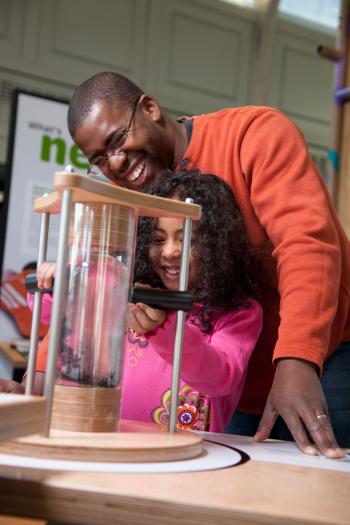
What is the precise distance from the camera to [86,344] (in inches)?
29.5

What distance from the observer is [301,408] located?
2.80 feet

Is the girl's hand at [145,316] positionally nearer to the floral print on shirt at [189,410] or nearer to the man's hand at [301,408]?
the man's hand at [301,408]

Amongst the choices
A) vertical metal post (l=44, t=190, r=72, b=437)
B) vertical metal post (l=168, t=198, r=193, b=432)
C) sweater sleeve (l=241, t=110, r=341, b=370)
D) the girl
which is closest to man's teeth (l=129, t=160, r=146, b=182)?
the girl

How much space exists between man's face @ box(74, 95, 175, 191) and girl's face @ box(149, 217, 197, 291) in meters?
0.19

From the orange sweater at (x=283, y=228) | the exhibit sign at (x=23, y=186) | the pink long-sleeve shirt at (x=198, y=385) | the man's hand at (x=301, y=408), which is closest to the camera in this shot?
the man's hand at (x=301, y=408)

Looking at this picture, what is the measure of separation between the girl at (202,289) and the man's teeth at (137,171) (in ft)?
0.36

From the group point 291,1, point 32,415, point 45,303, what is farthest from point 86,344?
point 291,1

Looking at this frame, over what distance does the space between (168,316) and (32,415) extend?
11.6 inches

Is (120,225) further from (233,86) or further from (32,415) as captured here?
(233,86)

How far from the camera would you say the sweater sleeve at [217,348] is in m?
0.93

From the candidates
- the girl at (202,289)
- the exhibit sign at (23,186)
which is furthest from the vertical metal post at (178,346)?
the exhibit sign at (23,186)

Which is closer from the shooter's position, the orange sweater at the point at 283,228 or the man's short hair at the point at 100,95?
the orange sweater at the point at 283,228

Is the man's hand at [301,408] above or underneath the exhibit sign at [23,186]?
underneath

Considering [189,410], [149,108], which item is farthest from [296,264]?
[149,108]
